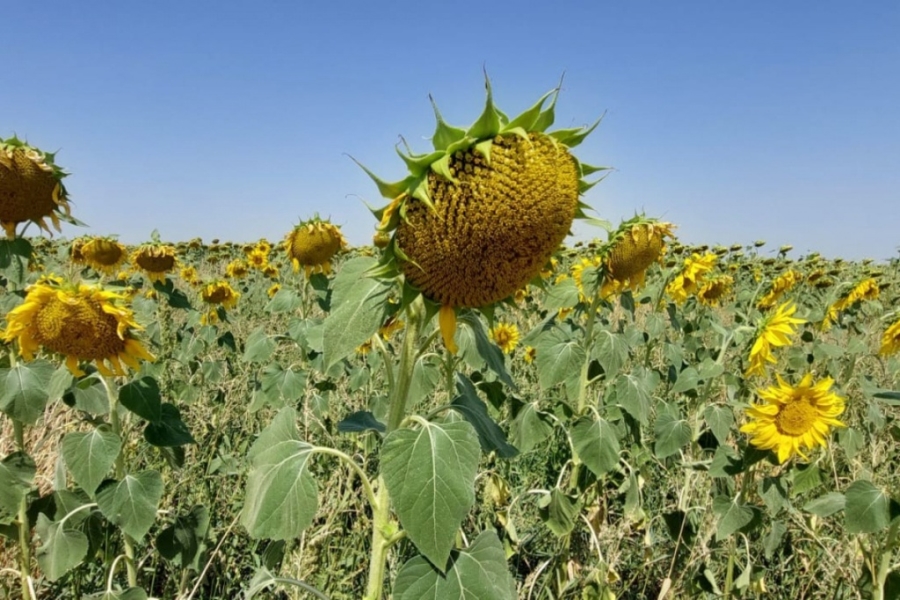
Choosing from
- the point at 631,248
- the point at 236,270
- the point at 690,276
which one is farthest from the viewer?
the point at 236,270

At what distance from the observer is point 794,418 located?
2.26 metres

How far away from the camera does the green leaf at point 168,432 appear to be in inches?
70.3

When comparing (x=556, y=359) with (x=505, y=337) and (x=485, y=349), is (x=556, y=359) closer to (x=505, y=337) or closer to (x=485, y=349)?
(x=485, y=349)

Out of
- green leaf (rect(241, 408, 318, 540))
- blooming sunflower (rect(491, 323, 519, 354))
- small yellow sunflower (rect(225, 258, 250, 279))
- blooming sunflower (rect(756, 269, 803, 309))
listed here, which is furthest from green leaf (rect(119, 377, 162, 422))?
small yellow sunflower (rect(225, 258, 250, 279))

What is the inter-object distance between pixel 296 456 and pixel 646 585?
5.70ft

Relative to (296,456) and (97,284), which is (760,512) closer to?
(296,456)

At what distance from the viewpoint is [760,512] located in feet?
6.87

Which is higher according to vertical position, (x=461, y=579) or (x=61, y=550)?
(x=461, y=579)

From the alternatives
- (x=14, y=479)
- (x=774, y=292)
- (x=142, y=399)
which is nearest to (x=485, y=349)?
(x=142, y=399)

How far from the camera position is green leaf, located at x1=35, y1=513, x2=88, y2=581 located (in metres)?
1.71

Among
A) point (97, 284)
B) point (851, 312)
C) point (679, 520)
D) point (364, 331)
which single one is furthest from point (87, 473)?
point (851, 312)

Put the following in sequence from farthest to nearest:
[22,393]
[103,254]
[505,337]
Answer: [505,337] → [103,254] → [22,393]

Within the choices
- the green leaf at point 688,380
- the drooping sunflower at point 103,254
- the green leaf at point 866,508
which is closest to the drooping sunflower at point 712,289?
the green leaf at point 688,380

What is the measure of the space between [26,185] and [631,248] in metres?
2.47
